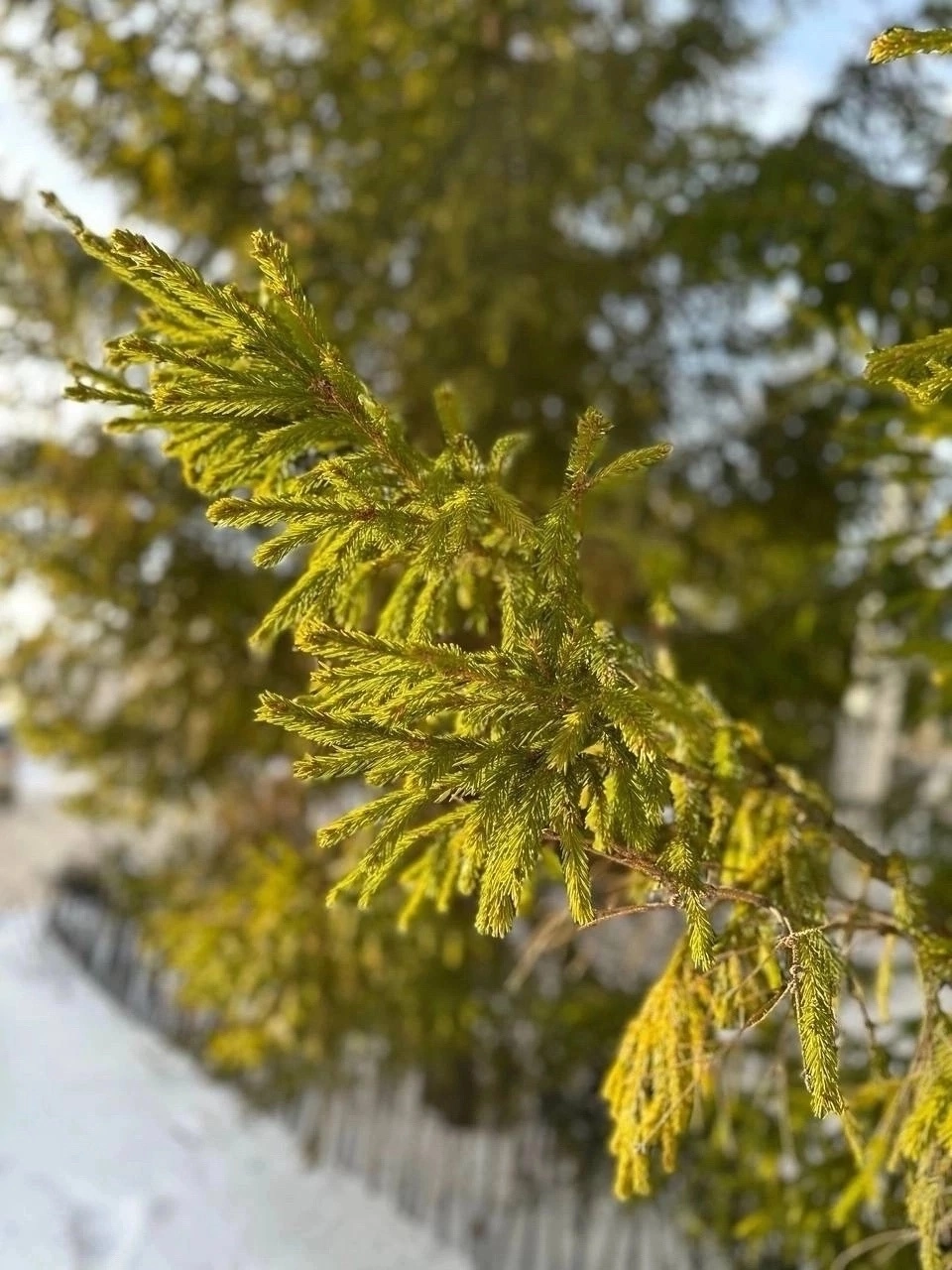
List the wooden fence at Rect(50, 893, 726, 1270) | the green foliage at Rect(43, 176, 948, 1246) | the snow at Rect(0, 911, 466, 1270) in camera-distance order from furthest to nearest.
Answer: the wooden fence at Rect(50, 893, 726, 1270), the snow at Rect(0, 911, 466, 1270), the green foliage at Rect(43, 176, 948, 1246)

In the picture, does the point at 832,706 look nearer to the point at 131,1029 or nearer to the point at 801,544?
the point at 801,544

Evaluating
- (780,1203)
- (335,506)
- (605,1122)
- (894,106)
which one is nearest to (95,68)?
(894,106)

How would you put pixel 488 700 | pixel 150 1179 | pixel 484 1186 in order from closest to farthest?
pixel 488 700 < pixel 150 1179 < pixel 484 1186

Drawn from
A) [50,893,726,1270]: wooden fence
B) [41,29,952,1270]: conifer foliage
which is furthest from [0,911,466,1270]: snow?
[41,29,952,1270]: conifer foliage

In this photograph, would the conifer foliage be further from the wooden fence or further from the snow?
the snow

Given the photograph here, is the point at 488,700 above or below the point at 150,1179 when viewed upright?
above

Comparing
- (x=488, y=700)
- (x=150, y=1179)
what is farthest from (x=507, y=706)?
(x=150, y=1179)

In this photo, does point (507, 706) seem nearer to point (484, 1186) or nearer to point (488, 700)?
point (488, 700)
